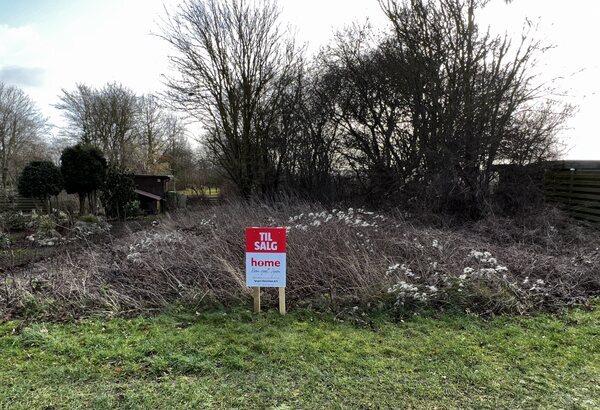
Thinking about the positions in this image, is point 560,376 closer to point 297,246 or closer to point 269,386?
point 269,386

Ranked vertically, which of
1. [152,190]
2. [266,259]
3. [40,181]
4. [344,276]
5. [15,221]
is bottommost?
[344,276]

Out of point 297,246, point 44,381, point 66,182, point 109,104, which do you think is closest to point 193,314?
point 44,381

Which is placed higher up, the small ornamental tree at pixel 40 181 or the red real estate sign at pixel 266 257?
the small ornamental tree at pixel 40 181

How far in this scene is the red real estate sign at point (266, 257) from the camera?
4324 millimetres

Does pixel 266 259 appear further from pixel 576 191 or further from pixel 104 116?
pixel 104 116

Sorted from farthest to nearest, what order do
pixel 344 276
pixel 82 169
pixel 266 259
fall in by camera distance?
1. pixel 82 169
2. pixel 344 276
3. pixel 266 259

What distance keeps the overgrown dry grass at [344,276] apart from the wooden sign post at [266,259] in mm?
489

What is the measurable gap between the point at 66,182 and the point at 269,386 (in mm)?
17102

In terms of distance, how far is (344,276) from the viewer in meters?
5.07

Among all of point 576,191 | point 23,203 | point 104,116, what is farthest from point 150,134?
point 576,191

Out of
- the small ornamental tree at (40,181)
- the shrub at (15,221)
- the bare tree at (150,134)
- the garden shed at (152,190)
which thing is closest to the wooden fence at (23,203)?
the small ornamental tree at (40,181)

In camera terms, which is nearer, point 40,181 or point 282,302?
point 282,302

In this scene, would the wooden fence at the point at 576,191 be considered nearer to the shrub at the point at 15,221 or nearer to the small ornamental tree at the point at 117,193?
the small ornamental tree at the point at 117,193

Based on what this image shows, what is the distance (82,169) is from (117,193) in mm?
1917
